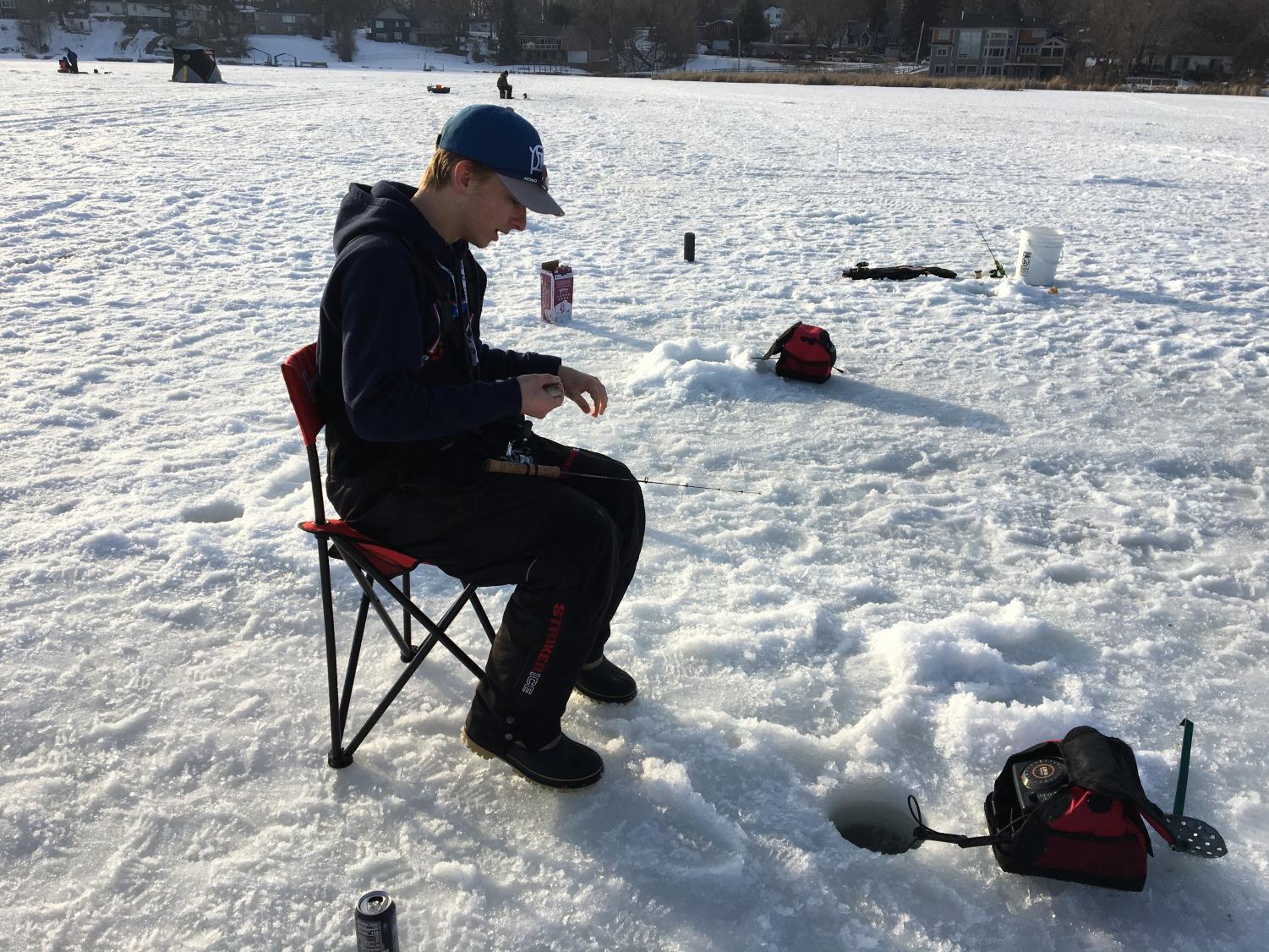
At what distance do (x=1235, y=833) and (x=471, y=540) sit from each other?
6.99 ft

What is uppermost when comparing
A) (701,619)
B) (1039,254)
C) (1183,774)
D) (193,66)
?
(193,66)

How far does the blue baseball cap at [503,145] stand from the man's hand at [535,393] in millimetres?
419

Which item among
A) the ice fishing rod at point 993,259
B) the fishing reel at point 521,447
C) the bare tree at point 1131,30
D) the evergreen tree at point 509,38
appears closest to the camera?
the fishing reel at point 521,447

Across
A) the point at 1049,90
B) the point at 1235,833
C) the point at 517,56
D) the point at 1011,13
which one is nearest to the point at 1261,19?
the point at 1011,13

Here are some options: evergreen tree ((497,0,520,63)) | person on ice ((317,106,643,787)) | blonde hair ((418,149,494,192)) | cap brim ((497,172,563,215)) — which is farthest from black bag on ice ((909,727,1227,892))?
evergreen tree ((497,0,520,63))

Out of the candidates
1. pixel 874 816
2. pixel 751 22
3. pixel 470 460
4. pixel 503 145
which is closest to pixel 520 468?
pixel 470 460

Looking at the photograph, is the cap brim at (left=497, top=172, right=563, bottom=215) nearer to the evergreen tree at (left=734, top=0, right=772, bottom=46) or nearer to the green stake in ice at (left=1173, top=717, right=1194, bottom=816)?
the green stake in ice at (left=1173, top=717, right=1194, bottom=816)

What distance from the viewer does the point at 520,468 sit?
2.38 m

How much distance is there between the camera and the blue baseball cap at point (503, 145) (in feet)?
7.30

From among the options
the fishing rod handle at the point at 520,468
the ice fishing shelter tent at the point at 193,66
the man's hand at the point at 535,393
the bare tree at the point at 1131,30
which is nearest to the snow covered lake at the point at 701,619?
the fishing rod handle at the point at 520,468

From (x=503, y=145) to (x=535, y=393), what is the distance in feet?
2.04

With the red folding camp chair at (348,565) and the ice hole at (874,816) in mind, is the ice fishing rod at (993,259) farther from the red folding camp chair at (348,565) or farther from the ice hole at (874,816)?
the red folding camp chair at (348,565)

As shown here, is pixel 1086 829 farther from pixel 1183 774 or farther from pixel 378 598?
pixel 378 598

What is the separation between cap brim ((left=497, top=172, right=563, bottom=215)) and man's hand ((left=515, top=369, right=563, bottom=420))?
418 millimetres
